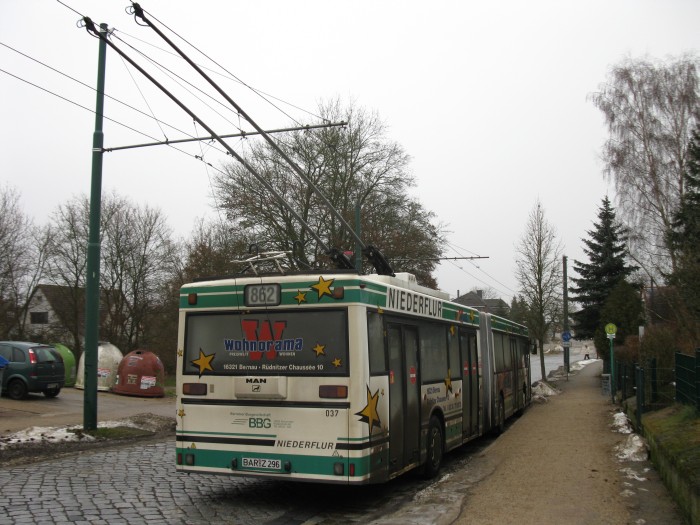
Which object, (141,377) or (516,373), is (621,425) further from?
(141,377)

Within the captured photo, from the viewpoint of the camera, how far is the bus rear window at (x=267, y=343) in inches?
307

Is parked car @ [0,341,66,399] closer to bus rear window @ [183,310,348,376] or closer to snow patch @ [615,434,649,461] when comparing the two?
bus rear window @ [183,310,348,376]

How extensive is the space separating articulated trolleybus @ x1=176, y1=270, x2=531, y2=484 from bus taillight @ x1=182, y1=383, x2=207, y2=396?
1 centimetres

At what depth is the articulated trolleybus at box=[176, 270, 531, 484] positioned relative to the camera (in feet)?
25.1

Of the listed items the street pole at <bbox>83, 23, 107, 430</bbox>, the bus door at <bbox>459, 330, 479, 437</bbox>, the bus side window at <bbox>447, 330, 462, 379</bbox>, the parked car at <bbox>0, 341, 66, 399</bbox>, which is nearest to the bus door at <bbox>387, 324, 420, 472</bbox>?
the bus side window at <bbox>447, 330, 462, 379</bbox>

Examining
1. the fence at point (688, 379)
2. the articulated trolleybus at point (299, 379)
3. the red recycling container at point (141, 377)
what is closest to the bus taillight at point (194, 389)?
the articulated trolleybus at point (299, 379)

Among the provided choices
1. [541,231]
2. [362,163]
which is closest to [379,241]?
[362,163]

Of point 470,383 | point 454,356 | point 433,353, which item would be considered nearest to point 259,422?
point 433,353

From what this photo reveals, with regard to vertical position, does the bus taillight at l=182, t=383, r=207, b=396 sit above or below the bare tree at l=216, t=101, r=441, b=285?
below

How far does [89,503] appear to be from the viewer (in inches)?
308

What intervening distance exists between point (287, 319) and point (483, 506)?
9.89ft

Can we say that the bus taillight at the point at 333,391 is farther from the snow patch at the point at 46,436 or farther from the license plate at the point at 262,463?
the snow patch at the point at 46,436

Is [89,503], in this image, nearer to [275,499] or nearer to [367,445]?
[275,499]

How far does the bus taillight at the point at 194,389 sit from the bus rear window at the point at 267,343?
0.47ft
